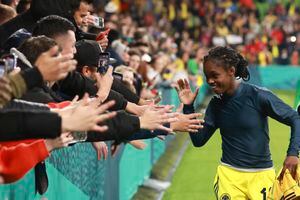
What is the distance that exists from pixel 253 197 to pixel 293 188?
343 mm

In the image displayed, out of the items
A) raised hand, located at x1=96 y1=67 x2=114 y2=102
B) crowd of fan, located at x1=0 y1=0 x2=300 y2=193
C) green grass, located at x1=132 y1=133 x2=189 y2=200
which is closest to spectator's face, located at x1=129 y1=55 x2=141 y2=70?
crowd of fan, located at x1=0 y1=0 x2=300 y2=193

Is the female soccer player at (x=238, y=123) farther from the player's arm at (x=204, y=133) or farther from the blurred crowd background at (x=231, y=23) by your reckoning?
the blurred crowd background at (x=231, y=23)

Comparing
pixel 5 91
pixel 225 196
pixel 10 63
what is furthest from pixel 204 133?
pixel 5 91

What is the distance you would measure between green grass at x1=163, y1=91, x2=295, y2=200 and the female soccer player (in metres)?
3.98

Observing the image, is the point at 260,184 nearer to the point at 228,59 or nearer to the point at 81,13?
the point at 228,59

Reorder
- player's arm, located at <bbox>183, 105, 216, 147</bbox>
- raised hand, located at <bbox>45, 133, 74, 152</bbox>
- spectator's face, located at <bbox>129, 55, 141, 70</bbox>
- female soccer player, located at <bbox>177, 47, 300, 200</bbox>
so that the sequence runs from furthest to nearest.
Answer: spectator's face, located at <bbox>129, 55, 141, 70</bbox> → player's arm, located at <bbox>183, 105, 216, 147</bbox> → female soccer player, located at <bbox>177, 47, 300, 200</bbox> → raised hand, located at <bbox>45, 133, 74, 152</bbox>

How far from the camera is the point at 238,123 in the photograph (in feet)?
21.3

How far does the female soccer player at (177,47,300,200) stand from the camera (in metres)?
6.32

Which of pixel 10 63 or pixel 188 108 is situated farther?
pixel 188 108

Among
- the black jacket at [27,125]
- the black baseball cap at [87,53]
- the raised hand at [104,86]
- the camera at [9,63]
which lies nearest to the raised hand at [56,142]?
the black jacket at [27,125]

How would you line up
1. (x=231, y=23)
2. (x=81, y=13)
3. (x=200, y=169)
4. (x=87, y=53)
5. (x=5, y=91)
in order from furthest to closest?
(x=231, y=23), (x=200, y=169), (x=81, y=13), (x=87, y=53), (x=5, y=91)

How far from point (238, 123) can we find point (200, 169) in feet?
21.9

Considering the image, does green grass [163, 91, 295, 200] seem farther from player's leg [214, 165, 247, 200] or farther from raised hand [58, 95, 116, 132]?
raised hand [58, 95, 116, 132]

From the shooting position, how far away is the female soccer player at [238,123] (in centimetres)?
632
